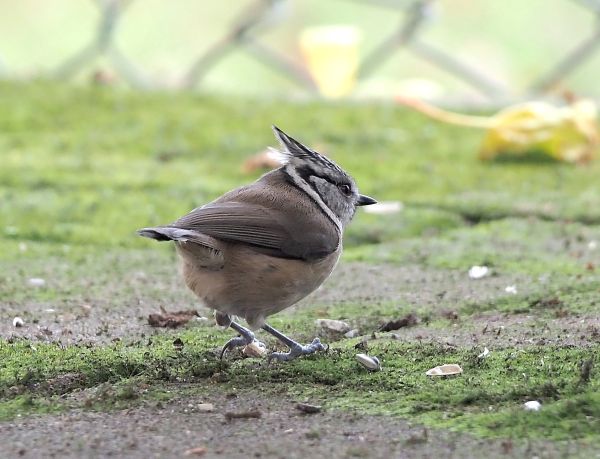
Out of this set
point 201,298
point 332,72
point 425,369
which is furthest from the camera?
point 332,72

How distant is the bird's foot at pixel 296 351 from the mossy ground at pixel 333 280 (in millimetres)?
41

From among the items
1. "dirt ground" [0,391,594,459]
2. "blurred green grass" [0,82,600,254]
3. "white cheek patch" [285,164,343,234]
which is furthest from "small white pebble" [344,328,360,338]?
"blurred green grass" [0,82,600,254]

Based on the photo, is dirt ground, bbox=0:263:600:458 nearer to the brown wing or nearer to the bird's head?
the brown wing

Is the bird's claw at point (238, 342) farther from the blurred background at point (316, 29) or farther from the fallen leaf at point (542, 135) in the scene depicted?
the blurred background at point (316, 29)

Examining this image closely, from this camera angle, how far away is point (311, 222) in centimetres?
393

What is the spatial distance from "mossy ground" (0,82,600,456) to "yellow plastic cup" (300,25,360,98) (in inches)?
22.4

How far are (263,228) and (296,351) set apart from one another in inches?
16.8

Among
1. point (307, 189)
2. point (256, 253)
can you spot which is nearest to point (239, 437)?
point (256, 253)

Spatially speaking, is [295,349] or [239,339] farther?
[239,339]

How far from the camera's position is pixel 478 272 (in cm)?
490

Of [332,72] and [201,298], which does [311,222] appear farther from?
[332,72]

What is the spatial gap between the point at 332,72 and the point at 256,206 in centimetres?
579

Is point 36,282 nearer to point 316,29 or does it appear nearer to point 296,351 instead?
point 296,351

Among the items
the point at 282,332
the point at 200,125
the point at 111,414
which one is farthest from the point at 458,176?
the point at 111,414
